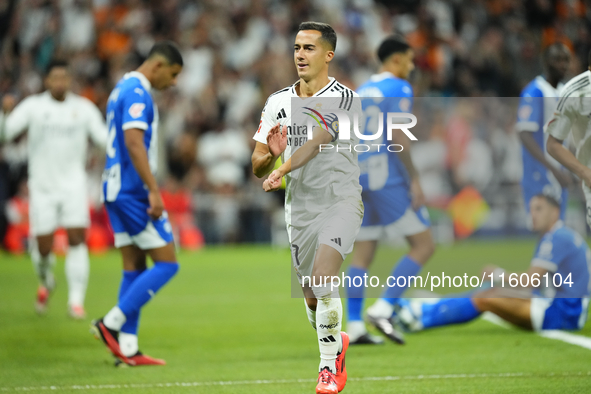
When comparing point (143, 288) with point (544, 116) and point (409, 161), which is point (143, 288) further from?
point (544, 116)

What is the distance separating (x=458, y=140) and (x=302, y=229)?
14.8 metres

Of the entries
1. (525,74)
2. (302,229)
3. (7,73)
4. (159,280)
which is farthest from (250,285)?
(525,74)

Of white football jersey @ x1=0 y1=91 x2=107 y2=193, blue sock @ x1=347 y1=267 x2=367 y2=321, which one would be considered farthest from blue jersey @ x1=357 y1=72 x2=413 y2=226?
white football jersey @ x1=0 y1=91 x2=107 y2=193

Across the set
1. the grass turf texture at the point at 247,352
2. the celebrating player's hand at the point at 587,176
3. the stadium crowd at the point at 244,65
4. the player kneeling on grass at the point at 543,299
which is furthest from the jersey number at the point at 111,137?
the stadium crowd at the point at 244,65

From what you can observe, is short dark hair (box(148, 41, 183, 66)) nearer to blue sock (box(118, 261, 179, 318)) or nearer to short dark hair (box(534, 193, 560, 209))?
blue sock (box(118, 261, 179, 318))

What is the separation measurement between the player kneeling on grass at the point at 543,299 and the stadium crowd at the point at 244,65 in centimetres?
1121

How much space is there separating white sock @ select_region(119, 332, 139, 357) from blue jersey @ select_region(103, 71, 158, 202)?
3.80ft

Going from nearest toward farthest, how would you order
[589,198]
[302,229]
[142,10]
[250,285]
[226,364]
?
[302,229], [589,198], [226,364], [250,285], [142,10]

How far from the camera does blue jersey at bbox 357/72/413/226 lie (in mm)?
7863

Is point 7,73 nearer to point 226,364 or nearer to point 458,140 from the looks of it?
point 458,140

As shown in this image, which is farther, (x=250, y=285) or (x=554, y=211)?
(x=250, y=285)

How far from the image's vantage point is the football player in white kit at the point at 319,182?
5.14 m

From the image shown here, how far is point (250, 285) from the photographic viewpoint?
505 inches

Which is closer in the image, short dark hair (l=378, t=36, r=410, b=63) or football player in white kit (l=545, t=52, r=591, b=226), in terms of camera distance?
football player in white kit (l=545, t=52, r=591, b=226)
